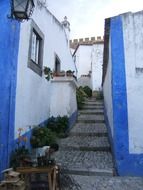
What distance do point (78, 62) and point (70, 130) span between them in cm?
1552

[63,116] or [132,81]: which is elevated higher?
[132,81]

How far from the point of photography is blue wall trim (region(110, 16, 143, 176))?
550 cm

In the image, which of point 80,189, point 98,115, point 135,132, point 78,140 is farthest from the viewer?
point 98,115

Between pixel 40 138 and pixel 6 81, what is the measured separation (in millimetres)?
2436

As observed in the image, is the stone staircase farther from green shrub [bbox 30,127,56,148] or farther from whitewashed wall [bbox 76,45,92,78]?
whitewashed wall [bbox 76,45,92,78]

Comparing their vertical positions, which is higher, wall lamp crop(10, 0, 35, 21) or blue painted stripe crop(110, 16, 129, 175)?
wall lamp crop(10, 0, 35, 21)

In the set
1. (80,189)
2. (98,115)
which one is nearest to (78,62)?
(98,115)

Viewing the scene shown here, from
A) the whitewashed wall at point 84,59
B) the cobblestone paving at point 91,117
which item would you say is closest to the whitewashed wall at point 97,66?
the whitewashed wall at point 84,59

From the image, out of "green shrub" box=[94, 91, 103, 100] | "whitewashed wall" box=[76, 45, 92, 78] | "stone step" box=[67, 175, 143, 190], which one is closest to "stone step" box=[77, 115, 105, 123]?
"green shrub" box=[94, 91, 103, 100]

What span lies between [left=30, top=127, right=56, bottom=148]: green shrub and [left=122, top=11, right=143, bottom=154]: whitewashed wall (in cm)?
235

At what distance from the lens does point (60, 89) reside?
9578mm

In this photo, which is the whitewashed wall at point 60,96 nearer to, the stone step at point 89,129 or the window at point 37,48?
the stone step at point 89,129

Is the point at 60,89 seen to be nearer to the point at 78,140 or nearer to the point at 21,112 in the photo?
the point at 78,140

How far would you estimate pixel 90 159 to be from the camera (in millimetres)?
6359
